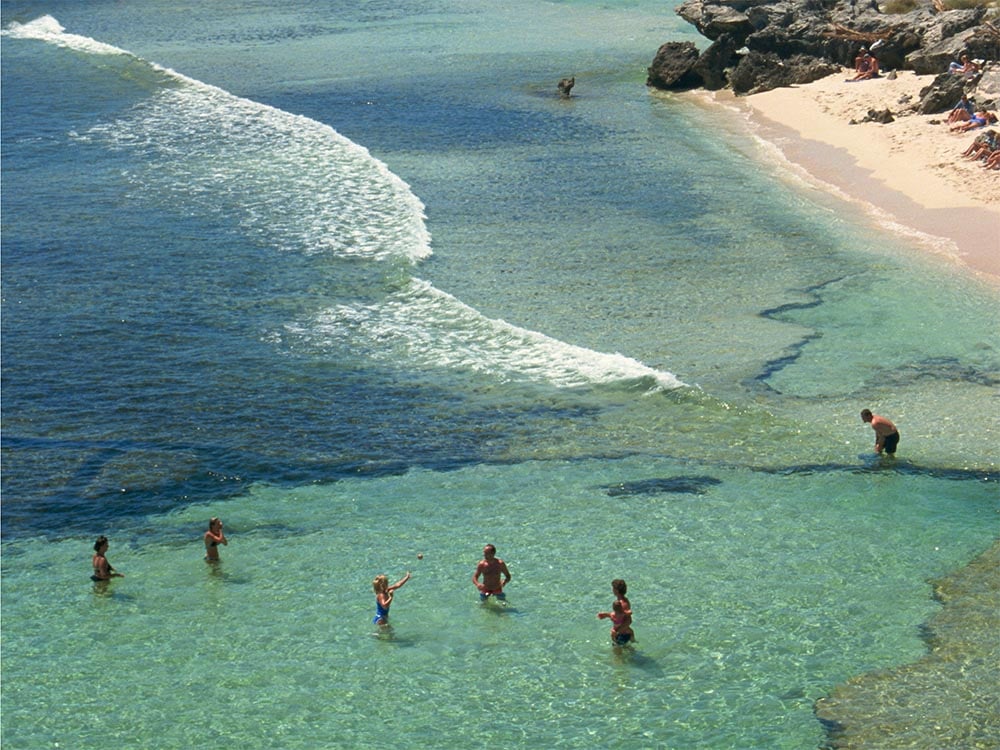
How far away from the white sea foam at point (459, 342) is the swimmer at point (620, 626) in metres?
8.55

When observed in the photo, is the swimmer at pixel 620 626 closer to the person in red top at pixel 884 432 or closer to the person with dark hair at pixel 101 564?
the person in red top at pixel 884 432

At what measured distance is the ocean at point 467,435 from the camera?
16.2 m

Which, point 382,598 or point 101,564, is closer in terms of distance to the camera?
point 382,598

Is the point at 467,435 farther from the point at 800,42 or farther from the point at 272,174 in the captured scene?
the point at 800,42

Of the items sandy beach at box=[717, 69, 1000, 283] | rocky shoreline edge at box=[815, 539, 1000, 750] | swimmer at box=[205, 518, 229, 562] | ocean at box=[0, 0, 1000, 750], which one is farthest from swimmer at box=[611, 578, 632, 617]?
sandy beach at box=[717, 69, 1000, 283]

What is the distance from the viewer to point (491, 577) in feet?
58.5

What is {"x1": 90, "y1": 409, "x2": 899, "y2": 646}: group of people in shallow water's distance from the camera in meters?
16.5

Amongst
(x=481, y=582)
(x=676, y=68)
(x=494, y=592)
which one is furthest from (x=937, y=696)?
(x=676, y=68)

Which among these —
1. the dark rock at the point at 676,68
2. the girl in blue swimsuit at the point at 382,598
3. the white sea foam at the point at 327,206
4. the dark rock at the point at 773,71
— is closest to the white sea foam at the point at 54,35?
the white sea foam at the point at 327,206

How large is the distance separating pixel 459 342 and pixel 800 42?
29163 mm

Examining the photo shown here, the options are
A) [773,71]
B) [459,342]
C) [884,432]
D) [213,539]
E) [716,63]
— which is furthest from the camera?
[716,63]

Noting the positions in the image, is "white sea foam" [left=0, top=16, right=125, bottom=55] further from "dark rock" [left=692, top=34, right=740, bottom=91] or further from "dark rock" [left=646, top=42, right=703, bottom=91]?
"dark rock" [left=692, top=34, right=740, bottom=91]

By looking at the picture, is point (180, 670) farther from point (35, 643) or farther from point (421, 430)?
point (421, 430)

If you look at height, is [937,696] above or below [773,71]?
below
